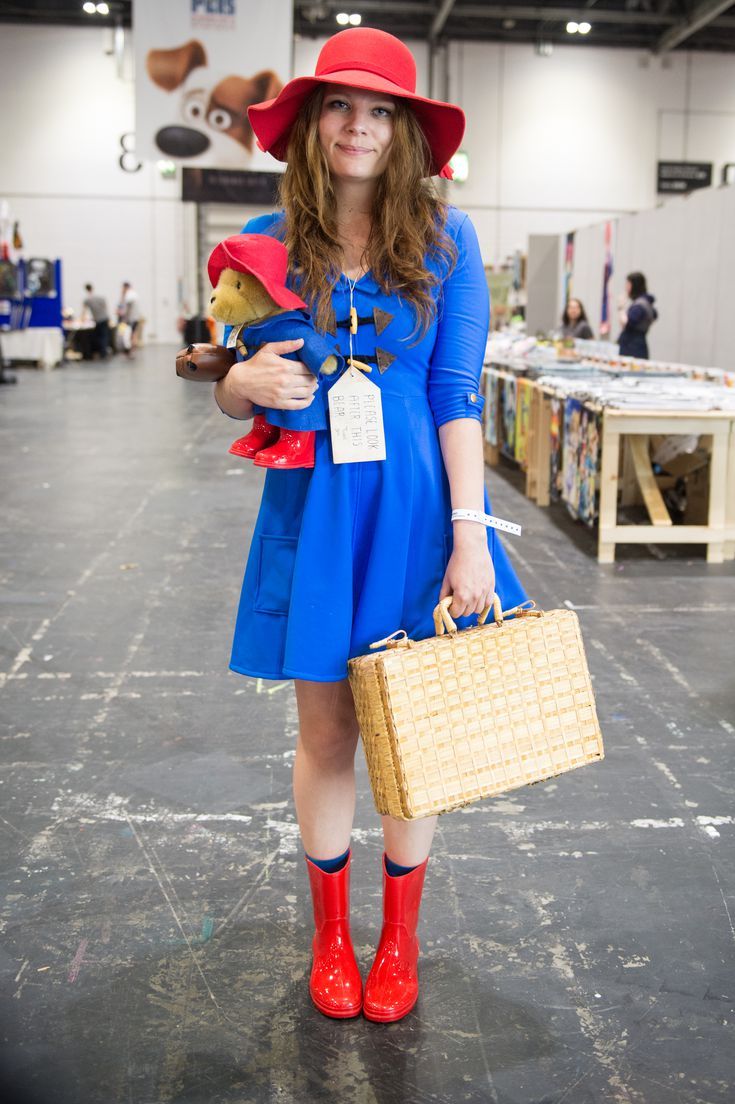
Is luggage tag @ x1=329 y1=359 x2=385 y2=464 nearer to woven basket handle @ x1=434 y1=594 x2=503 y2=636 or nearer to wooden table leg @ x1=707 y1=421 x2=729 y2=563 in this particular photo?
woven basket handle @ x1=434 y1=594 x2=503 y2=636

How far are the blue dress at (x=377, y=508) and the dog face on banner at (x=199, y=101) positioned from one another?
12.4 meters

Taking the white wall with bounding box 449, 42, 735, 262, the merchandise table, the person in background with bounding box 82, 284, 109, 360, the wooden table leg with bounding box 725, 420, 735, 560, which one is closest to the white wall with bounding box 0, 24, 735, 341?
the white wall with bounding box 449, 42, 735, 262

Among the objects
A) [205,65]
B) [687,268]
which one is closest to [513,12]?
[205,65]

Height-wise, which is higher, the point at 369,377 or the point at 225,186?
the point at 225,186

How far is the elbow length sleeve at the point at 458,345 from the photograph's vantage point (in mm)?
1497

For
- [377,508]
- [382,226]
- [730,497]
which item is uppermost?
[382,226]

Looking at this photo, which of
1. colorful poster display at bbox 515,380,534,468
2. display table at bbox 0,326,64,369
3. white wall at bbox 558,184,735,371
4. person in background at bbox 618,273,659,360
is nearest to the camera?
colorful poster display at bbox 515,380,534,468

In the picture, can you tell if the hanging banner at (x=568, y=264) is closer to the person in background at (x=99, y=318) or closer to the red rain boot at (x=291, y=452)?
the person in background at (x=99, y=318)

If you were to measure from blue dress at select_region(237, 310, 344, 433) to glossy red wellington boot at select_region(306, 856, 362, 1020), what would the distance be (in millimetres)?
713

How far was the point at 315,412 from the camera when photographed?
1.44 m

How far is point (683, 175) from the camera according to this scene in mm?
20938

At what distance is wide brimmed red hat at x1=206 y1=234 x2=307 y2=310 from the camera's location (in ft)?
4.52

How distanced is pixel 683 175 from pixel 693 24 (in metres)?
3.09

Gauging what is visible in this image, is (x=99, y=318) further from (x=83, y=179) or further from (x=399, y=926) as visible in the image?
(x=399, y=926)
